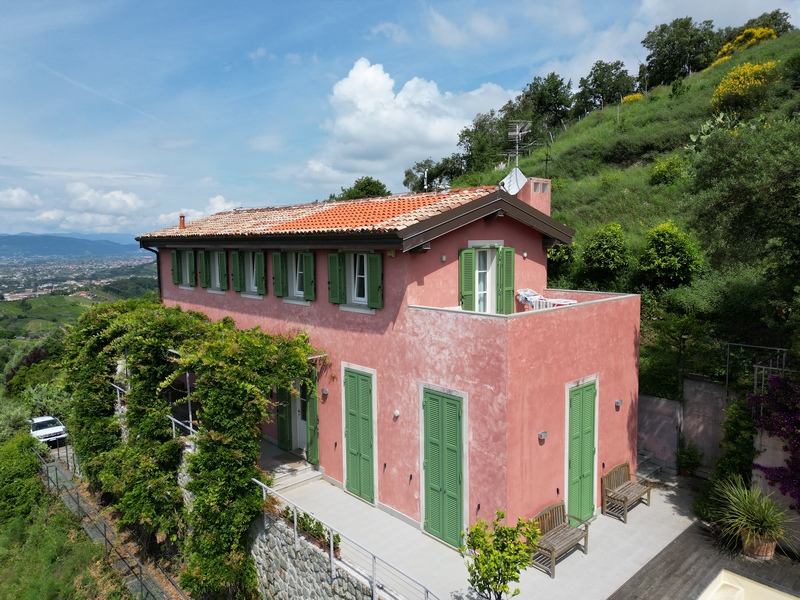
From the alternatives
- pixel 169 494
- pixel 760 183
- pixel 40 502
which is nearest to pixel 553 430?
pixel 760 183

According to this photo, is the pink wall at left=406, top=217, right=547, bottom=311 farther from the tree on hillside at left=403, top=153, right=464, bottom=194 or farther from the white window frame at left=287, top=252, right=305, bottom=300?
the tree on hillside at left=403, top=153, right=464, bottom=194

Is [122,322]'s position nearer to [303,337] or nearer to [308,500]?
[303,337]

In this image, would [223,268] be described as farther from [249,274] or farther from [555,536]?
[555,536]

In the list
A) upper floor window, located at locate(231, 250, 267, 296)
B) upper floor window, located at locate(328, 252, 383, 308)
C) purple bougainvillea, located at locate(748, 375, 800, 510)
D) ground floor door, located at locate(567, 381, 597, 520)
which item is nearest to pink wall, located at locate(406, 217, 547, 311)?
upper floor window, located at locate(328, 252, 383, 308)

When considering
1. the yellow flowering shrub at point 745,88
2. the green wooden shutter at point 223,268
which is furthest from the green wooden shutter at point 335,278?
the yellow flowering shrub at point 745,88

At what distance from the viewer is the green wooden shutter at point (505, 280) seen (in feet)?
39.5

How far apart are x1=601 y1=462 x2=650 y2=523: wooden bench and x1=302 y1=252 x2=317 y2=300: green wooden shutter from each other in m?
8.09

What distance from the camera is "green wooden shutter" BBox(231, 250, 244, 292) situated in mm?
15688

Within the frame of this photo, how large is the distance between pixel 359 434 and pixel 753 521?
8149 mm

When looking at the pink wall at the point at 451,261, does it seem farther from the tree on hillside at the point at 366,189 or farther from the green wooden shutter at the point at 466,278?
the tree on hillside at the point at 366,189

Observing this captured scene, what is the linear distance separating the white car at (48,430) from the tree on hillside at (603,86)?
56939mm

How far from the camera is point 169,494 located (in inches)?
549

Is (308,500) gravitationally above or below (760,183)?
below

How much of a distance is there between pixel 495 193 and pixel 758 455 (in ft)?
25.4
